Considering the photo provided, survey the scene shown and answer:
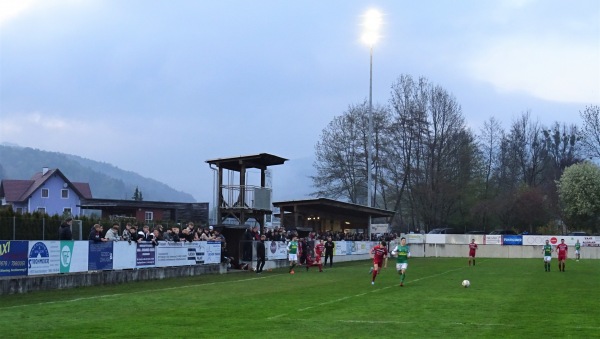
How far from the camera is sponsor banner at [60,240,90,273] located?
85.9 feet

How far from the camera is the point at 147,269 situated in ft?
104

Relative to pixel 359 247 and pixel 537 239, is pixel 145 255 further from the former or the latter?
pixel 537 239

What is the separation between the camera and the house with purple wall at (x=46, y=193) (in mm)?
98562

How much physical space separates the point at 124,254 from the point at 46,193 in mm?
74510

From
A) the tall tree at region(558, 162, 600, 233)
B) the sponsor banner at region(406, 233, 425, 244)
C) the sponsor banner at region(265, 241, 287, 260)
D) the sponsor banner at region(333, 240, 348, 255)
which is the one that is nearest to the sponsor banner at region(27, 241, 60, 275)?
the sponsor banner at region(265, 241, 287, 260)

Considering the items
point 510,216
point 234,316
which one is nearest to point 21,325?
point 234,316

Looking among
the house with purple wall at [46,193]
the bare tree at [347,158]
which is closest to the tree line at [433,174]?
the bare tree at [347,158]

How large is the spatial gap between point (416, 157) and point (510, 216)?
13956mm

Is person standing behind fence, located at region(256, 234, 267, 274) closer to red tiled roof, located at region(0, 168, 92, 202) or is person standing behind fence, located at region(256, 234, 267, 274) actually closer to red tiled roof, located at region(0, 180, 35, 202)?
red tiled roof, located at region(0, 168, 92, 202)

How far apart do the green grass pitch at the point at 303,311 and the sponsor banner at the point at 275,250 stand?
1455 centimetres

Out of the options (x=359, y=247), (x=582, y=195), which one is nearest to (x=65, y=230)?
(x=359, y=247)

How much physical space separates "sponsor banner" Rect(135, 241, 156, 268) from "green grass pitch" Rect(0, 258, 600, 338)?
1910 millimetres

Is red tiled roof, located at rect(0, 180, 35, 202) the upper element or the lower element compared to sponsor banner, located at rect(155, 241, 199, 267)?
upper

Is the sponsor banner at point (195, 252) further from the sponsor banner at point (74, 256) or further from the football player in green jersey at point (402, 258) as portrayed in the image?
the football player in green jersey at point (402, 258)
